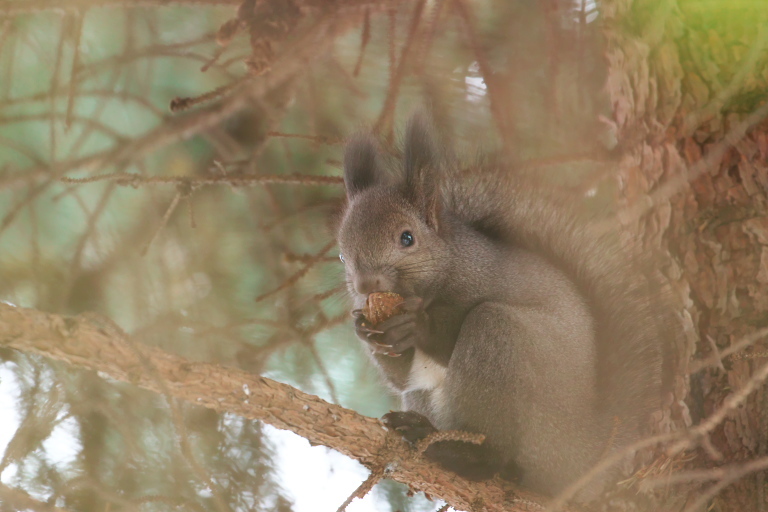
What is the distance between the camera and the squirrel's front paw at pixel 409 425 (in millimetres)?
1994

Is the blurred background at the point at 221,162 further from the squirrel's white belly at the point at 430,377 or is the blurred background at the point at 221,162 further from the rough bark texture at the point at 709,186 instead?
the squirrel's white belly at the point at 430,377

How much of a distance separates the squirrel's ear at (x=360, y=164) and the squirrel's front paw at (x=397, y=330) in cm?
58

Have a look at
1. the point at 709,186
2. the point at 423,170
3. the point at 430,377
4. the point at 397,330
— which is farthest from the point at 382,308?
the point at 709,186

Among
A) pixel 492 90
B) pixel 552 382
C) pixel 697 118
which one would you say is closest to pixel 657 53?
pixel 697 118

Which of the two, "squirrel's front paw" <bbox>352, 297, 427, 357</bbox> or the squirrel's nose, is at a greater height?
the squirrel's nose

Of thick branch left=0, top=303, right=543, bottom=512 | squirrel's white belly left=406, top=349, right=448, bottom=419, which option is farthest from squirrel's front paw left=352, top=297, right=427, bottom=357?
thick branch left=0, top=303, right=543, bottom=512

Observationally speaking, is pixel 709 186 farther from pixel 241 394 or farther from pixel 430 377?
pixel 241 394

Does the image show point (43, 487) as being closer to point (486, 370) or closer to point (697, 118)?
point (486, 370)

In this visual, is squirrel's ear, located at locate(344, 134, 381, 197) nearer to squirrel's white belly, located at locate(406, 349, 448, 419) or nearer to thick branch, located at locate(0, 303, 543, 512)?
squirrel's white belly, located at locate(406, 349, 448, 419)

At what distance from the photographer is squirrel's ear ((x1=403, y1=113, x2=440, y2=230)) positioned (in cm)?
233

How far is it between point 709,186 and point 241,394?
1.65 metres

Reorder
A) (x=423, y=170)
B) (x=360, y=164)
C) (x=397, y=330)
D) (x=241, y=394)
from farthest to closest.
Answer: (x=360, y=164), (x=423, y=170), (x=397, y=330), (x=241, y=394)

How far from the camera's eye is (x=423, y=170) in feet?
7.83

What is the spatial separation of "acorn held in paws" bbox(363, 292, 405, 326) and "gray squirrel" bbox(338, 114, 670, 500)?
1.0 inches
